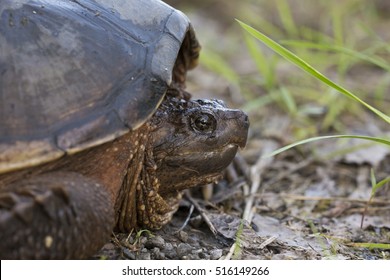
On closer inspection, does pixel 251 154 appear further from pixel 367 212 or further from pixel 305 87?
pixel 305 87

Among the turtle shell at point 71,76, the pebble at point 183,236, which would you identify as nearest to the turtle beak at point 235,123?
the turtle shell at point 71,76

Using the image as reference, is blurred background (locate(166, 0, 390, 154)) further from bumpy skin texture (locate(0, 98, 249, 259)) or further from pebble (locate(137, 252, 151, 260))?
pebble (locate(137, 252, 151, 260))

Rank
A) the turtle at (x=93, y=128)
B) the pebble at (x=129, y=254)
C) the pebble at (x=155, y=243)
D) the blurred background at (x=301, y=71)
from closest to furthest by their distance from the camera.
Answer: the turtle at (x=93, y=128) → the pebble at (x=129, y=254) → the pebble at (x=155, y=243) → the blurred background at (x=301, y=71)

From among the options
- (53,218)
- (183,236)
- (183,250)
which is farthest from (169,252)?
(53,218)

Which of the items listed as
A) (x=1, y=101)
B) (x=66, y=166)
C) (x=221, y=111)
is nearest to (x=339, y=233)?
(x=221, y=111)

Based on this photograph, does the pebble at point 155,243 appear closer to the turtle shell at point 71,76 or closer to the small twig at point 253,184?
the small twig at point 253,184

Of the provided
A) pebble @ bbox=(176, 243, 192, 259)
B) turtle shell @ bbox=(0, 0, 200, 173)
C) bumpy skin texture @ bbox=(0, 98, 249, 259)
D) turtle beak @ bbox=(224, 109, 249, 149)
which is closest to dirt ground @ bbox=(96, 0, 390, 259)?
pebble @ bbox=(176, 243, 192, 259)
